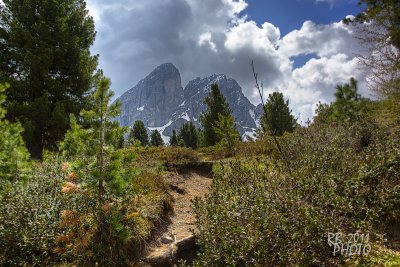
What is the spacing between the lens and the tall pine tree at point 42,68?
17438 millimetres

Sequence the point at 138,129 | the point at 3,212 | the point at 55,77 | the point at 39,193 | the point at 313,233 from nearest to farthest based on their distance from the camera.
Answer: the point at 313,233, the point at 3,212, the point at 39,193, the point at 55,77, the point at 138,129

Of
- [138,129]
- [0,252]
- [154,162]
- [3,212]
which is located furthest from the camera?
[138,129]

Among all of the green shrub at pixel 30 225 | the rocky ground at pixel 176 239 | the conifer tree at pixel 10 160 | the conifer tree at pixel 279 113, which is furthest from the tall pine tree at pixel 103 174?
the conifer tree at pixel 279 113

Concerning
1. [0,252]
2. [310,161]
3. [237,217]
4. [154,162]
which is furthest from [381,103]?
[0,252]

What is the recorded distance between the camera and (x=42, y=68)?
17875 mm

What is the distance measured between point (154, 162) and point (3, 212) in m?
8.51

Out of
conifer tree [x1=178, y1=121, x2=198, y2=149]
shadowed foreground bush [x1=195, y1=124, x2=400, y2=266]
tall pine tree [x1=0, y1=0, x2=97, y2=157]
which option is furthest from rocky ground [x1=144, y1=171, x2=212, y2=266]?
conifer tree [x1=178, y1=121, x2=198, y2=149]

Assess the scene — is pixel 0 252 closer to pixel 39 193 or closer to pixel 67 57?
pixel 39 193

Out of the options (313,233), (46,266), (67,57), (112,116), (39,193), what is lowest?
(46,266)

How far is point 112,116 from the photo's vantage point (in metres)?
6.45

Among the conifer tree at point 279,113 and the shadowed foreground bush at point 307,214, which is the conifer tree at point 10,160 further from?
the conifer tree at point 279,113

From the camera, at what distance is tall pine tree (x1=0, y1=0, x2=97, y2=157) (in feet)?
57.2

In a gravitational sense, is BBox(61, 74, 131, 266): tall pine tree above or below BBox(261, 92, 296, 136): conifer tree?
below

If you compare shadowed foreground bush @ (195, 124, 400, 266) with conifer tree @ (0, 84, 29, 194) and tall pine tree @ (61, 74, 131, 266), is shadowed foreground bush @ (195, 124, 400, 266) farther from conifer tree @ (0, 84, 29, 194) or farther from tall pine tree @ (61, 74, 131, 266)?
conifer tree @ (0, 84, 29, 194)
